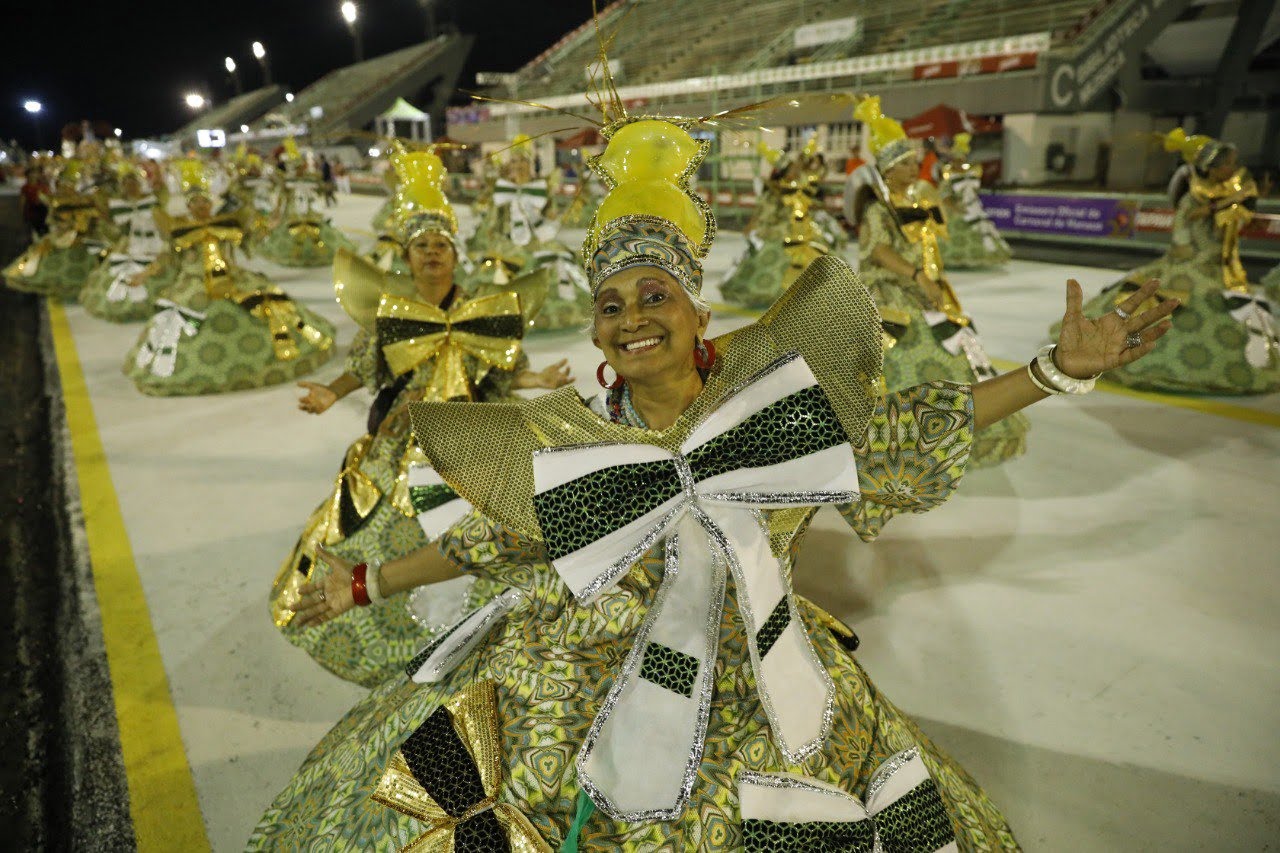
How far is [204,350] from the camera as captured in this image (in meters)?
6.53

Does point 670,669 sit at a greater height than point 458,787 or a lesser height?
greater

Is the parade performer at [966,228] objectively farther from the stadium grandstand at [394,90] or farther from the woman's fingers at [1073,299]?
the stadium grandstand at [394,90]

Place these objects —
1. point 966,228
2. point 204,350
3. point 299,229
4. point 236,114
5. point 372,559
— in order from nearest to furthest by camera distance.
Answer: point 372,559
point 204,350
point 966,228
point 299,229
point 236,114

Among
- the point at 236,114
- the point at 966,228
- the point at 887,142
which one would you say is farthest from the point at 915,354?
the point at 236,114

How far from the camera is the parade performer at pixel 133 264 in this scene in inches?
314

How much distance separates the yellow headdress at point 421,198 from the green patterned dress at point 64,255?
918 cm

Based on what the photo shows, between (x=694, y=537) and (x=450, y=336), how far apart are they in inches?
65.0

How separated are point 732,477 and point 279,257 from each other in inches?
522

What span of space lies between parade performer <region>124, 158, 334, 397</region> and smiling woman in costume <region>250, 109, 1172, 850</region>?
5.57m

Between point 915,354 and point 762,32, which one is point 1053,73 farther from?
point 915,354

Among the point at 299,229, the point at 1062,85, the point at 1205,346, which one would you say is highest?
the point at 1062,85

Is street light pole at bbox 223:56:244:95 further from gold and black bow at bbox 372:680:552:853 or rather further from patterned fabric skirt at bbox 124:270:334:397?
gold and black bow at bbox 372:680:552:853

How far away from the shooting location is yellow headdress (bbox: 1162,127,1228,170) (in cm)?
526

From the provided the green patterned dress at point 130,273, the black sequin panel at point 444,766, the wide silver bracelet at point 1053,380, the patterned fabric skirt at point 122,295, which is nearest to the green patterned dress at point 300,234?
the green patterned dress at point 130,273
